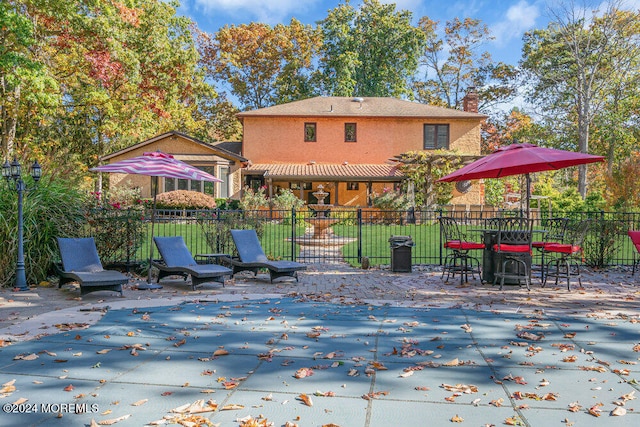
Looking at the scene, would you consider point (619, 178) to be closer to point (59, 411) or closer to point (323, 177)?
point (323, 177)

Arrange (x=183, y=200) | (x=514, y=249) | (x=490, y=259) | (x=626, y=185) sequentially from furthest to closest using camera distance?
(x=183, y=200) < (x=626, y=185) < (x=490, y=259) < (x=514, y=249)

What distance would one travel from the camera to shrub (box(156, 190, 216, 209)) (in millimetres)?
26484

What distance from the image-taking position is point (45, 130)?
27.6 m

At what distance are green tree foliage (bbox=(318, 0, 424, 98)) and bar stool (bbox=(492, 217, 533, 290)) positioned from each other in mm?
32899

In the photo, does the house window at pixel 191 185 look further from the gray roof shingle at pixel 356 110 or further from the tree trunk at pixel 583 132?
the tree trunk at pixel 583 132

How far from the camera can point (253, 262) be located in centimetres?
1013

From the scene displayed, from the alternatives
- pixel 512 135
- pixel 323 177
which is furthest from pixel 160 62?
pixel 512 135

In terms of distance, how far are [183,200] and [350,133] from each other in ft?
39.4

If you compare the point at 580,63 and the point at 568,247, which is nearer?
the point at 568,247

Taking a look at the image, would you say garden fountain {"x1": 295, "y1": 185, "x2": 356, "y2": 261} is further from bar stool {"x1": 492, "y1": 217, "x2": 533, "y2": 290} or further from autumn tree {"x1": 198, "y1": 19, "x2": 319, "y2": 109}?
autumn tree {"x1": 198, "y1": 19, "x2": 319, "y2": 109}

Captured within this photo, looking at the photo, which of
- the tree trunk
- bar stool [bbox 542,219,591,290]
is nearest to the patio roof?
the tree trunk

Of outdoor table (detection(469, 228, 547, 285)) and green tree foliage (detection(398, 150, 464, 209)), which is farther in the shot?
green tree foliage (detection(398, 150, 464, 209))

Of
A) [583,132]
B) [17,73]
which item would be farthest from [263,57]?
A: [17,73]

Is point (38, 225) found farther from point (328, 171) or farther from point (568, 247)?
point (328, 171)
